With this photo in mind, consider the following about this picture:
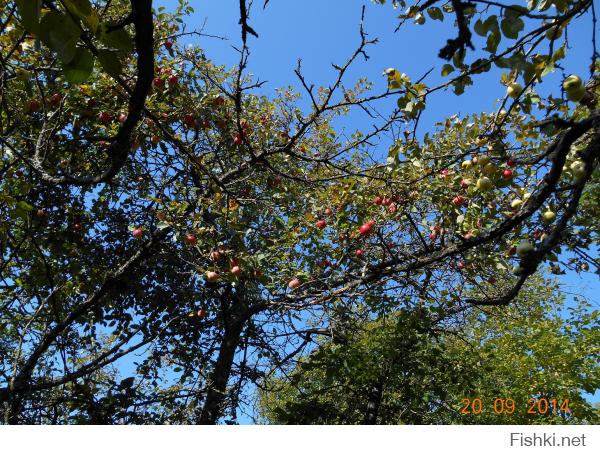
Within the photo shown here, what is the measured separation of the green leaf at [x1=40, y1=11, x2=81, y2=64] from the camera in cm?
100

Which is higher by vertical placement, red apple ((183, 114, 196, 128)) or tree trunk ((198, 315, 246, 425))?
red apple ((183, 114, 196, 128))

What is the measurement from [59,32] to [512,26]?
143 centimetres

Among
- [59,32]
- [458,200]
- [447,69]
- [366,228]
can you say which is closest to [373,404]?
[366,228]

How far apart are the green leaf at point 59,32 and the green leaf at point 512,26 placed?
1.39 m

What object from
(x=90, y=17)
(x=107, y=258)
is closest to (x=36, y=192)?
(x=107, y=258)

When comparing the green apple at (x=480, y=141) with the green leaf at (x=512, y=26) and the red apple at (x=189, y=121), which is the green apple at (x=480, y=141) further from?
the red apple at (x=189, y=121)

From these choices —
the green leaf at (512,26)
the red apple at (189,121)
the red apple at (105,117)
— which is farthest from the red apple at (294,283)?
the green leaf at (512,26)

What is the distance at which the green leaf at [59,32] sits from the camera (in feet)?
3.30

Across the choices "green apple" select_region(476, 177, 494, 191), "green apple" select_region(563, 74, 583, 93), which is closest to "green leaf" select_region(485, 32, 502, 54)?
"green apple" select_region(563, 74, 583, 93)

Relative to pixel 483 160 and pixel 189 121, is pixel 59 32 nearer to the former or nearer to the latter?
pixel 483 160

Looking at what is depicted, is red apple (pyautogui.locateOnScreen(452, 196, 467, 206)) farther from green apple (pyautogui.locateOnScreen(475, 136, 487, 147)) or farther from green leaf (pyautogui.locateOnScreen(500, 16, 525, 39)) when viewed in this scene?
green leaf (pyautogui.locateOnScreen(500, 16, 525, 39))

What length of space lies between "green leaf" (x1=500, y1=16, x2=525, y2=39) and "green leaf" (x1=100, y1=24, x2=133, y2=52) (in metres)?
1.27

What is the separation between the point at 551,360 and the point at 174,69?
7.18m

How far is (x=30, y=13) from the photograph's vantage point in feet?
3.23
